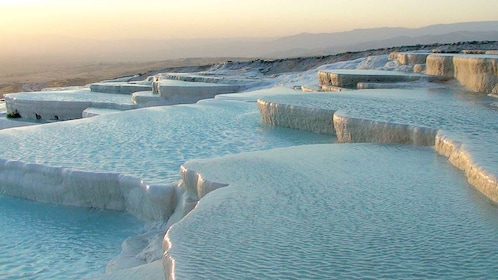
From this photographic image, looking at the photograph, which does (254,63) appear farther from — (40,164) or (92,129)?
(40,164)

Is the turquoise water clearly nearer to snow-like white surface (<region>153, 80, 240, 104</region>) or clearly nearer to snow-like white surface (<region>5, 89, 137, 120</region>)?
snow-like white surface (<region>5, 89, 137, 120</region>)

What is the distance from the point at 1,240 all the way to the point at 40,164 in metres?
1.05

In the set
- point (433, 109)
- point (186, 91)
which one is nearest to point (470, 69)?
point (433, 109)

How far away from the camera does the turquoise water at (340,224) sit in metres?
2.14

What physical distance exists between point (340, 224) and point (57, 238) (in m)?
2.32

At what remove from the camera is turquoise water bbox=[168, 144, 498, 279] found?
7.01 feet

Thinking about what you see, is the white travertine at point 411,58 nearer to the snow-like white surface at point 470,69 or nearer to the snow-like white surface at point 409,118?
the snow-like white surface at point 470,69

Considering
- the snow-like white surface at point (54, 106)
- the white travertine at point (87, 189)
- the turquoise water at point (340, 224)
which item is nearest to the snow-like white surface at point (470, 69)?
the turquoise water at point (340, 224)

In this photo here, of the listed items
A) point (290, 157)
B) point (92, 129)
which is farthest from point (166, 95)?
point (290, 157)

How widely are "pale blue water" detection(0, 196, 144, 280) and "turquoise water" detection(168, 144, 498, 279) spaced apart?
87 centimetres

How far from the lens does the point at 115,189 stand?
4.49 m

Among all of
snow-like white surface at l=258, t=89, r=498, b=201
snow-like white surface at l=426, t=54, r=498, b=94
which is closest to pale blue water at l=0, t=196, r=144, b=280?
snow-like white surface at l=258, t=89, r=498, b=201

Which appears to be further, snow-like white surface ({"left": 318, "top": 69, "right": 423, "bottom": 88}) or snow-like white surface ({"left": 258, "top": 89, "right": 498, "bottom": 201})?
snow-like white surface ({"left": 318, "top": 69, "right": 423, "bottom": 88})

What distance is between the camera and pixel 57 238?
13.1 feet
